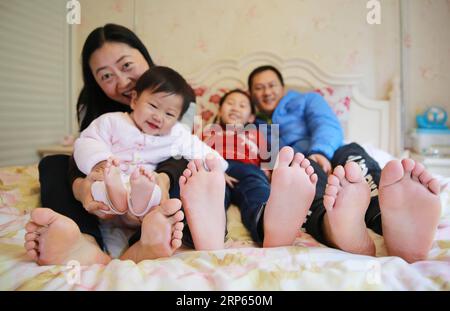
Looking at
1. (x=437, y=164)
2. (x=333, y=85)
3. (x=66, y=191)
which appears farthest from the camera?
(x=333, y=85)

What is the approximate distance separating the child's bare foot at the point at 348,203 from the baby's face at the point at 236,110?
661 mm

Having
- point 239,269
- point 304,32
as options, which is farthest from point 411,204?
point 304,32

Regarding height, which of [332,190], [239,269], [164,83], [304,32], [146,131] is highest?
[304,32]

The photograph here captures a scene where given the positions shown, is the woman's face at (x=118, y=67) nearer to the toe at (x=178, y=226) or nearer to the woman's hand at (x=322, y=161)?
the toe at (x=178, y=226)

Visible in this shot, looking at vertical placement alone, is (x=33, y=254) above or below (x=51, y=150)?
below

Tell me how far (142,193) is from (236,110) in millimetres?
735

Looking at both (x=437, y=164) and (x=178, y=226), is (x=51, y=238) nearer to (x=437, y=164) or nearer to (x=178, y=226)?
(x=178, y=226)

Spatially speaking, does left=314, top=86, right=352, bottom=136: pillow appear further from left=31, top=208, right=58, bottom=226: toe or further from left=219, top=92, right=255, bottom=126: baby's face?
left=31, top=208, right=58, bottom=226: toe

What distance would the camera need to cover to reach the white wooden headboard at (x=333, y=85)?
1.21 meters

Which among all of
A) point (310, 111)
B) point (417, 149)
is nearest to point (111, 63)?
point (310, 111)

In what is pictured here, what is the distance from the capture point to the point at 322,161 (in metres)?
0.89

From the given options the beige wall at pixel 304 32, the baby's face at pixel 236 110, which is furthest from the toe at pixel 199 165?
the baby's face at pixel 236 110

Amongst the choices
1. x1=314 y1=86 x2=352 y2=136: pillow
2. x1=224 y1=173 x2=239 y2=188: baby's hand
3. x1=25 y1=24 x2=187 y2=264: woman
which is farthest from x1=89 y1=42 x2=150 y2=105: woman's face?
x1=314 y1=86 x2=352 y2=136: pillow

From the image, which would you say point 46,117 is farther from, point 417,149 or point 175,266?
point 417,149
